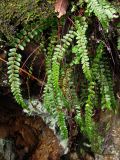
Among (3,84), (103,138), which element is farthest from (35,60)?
(103,138)

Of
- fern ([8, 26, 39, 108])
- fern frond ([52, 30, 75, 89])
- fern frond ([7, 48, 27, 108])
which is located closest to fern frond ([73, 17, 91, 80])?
fern frond ([52, 30, 75, 89])

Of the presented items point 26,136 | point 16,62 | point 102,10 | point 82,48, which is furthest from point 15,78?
point 26,136

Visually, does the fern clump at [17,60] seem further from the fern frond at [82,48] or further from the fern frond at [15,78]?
the fern frond at [82,48]

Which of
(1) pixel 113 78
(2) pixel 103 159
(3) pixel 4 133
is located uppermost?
(1) pixel 113 78

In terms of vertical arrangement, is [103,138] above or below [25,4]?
below

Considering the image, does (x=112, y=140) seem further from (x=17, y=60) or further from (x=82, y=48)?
(x=17, y=60)

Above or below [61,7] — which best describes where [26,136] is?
below

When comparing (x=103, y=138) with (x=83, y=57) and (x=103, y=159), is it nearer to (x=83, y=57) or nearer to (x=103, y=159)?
(x=103, y=159)

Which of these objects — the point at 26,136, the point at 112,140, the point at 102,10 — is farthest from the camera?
the point at 26,136
